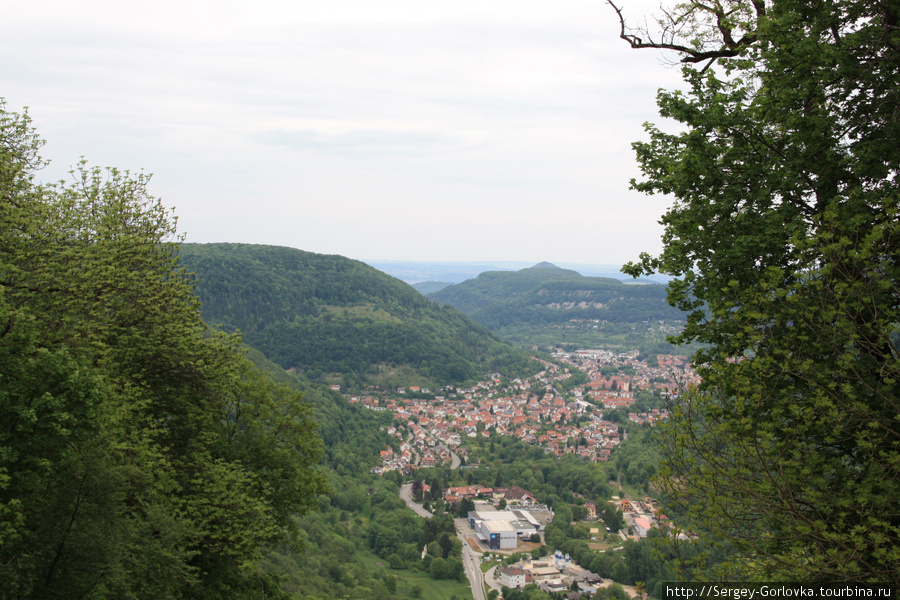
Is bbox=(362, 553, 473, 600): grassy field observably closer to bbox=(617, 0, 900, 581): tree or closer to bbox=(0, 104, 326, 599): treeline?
bbox=(0, 104, 326, 599): treeline

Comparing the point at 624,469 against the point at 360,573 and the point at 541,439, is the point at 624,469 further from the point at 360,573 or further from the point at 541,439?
the point at 360,573

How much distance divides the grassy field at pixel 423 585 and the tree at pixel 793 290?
116 feet

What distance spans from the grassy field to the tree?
35.5 m

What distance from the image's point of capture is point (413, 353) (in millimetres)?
126375

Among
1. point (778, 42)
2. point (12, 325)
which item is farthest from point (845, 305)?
point (12, 325)

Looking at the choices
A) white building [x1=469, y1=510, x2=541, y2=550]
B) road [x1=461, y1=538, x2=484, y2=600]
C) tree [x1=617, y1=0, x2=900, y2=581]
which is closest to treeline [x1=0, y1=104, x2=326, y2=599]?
tree [x1=617, y1=0, x2=900, y2=581]

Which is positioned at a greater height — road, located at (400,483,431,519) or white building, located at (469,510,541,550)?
white building, located at (469,510,541,550)

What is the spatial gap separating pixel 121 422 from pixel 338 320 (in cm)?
12493

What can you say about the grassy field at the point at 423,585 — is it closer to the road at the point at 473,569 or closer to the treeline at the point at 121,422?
the road at the point at 473,569

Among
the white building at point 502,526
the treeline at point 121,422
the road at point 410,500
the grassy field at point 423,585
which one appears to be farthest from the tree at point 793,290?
the road at point 410,500

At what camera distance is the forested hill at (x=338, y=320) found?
122m

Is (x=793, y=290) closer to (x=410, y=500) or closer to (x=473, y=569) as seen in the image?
(x=473, y=569)

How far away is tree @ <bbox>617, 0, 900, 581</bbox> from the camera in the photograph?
5.64 m

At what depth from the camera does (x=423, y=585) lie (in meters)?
41.2
